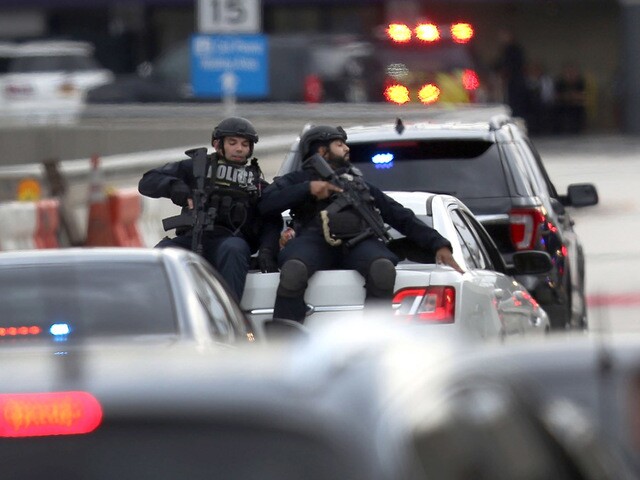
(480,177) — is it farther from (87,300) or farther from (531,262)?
(87,300)

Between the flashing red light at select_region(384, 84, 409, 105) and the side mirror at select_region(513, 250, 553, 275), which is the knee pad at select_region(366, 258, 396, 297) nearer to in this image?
the side mirror at select_region(513, 250, 553, 275)

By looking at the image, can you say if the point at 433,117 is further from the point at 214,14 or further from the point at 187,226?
the point at 187,226

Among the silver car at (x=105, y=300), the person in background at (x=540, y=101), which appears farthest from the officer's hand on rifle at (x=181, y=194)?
the person in background at (x=540, y=101)

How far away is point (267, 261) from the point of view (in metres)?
9.48

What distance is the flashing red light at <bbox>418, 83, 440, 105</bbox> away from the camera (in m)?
34.8

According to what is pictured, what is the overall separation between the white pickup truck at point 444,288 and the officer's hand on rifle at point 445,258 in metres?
0.06

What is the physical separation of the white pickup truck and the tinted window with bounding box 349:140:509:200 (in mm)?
997

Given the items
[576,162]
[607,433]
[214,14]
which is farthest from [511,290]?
[576,162]

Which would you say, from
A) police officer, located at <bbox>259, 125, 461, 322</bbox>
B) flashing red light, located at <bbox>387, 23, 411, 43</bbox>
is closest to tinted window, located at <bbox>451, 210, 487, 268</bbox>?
police officer, located at <bbox>259, 125, 461, 322</bbox>

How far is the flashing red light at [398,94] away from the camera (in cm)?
3572

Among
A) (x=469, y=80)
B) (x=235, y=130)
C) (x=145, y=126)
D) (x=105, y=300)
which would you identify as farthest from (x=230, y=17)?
(x=469, y=80)

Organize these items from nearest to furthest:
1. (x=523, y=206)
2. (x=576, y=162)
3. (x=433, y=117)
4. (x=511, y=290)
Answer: (x=511, y=290), (x=523, y=206), (x=433, y=117), (x=576, y=162)

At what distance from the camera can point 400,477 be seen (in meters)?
2.71

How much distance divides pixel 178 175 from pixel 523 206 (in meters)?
2.26
